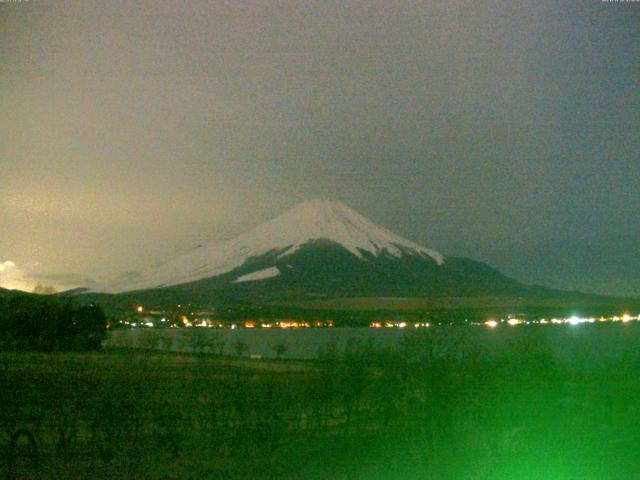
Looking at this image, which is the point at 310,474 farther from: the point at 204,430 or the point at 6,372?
the point at 6,372

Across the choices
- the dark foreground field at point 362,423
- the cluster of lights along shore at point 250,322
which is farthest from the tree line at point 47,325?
the cluster of lights along shore at point 250,322

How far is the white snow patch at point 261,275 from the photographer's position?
418 ft

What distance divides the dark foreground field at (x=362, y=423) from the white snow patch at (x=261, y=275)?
107120mm

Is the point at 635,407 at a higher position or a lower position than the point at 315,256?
lower

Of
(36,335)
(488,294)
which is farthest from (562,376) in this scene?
(488,294)

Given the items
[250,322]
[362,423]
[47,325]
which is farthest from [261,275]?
[362,423]

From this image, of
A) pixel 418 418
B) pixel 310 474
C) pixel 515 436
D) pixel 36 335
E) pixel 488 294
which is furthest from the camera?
pixel 488 294

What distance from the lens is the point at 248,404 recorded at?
572 inches

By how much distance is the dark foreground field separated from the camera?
38.0ft

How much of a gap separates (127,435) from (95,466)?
53.3 inches

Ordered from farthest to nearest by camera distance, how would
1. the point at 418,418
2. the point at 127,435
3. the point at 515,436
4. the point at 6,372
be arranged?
the point at 6,372
the point at 418,418
the point at 515,436
the point at 127,435

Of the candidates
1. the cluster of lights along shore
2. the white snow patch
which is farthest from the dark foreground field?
the white snow patch

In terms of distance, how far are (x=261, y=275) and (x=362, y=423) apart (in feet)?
382

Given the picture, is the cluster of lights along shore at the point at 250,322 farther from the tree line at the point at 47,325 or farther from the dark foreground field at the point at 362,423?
the dark foreground field at the point at 362,423
